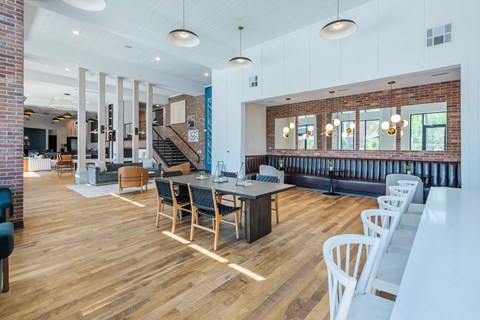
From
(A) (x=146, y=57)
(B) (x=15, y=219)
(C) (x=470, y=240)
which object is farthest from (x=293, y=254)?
(A) (x=146, y=57)

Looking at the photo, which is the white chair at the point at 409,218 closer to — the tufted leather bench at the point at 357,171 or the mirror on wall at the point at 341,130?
the tufted leather bench at the point at 357,171

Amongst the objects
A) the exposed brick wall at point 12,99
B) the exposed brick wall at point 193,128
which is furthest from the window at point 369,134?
the exposed brick wall at point 12,99

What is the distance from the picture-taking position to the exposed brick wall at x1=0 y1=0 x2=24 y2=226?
3838mm

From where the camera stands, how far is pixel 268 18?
577 cm

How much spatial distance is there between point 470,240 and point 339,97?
22.6 feet

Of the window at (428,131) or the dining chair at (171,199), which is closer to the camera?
the dining chair at (171,199)

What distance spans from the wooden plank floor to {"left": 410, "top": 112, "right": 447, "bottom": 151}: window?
10.5 ft

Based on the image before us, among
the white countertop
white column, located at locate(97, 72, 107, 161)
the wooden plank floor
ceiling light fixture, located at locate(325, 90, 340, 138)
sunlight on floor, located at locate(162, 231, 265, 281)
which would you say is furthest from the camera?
white column, located at locate(97, 72, 107, 161)

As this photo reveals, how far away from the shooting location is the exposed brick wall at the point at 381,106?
5.79 m

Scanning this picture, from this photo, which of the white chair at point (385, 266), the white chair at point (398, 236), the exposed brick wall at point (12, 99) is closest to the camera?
the white chair at point (385, 266)

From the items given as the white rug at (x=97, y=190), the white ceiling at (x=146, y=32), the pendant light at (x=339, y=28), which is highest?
the white ceiling at (x=146, y=32)

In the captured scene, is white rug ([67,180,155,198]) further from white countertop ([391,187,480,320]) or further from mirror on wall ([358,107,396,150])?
white countertop ([391,187,480,320])

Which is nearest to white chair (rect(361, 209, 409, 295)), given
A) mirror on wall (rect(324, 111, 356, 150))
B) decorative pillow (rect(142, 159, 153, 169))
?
mirror on wall (rect(324, 111, 356, 150))

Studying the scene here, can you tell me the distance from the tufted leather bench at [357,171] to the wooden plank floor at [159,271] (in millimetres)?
2257
